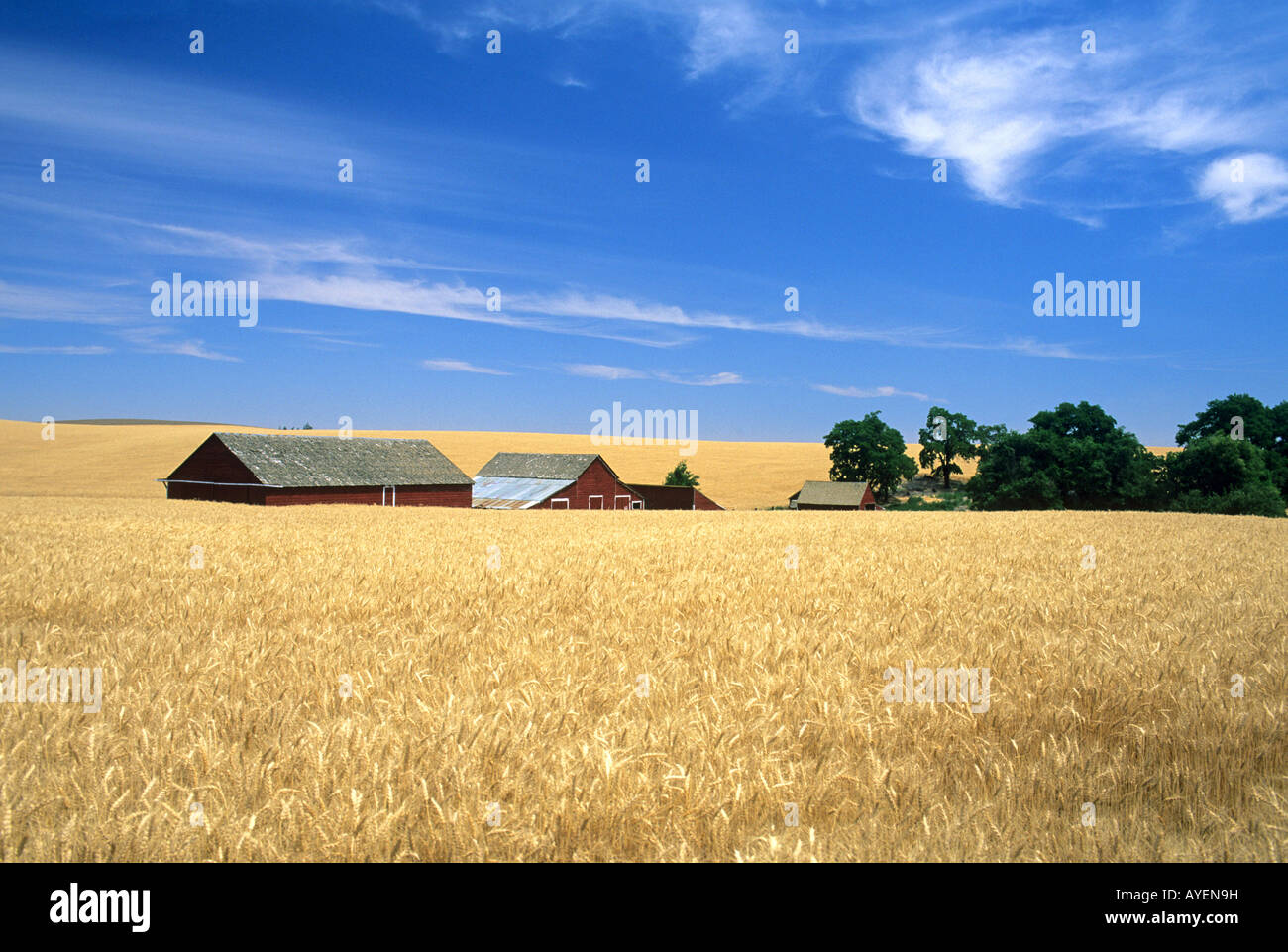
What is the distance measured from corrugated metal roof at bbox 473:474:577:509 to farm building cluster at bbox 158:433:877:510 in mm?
88

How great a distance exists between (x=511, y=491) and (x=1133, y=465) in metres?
54.7

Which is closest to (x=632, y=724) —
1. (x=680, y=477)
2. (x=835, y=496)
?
(x=835, y=496)

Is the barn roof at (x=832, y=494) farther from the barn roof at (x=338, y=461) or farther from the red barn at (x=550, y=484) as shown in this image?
the barn roof at (x=338, y=461)

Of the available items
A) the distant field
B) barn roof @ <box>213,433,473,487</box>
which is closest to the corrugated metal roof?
barn roof @ <box>213,433,473,487</box>

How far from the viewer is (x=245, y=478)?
51.2m

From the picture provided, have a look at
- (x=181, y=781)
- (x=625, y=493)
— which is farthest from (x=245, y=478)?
(x=181, y=781)

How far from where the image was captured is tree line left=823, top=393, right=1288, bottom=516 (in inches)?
2319

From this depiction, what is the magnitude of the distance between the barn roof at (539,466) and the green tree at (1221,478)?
48.2 meters

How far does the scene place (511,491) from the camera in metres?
64.4

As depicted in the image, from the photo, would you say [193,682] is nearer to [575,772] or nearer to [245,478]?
[575,772]

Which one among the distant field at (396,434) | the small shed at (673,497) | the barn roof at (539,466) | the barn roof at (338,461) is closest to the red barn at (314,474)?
the barn roof at (338,461)

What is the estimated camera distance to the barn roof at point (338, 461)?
172 feet

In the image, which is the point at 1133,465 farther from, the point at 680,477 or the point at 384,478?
the point at 384,478

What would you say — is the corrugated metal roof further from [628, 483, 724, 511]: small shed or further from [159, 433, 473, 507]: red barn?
[628, 483, 724, 511]: small shed
